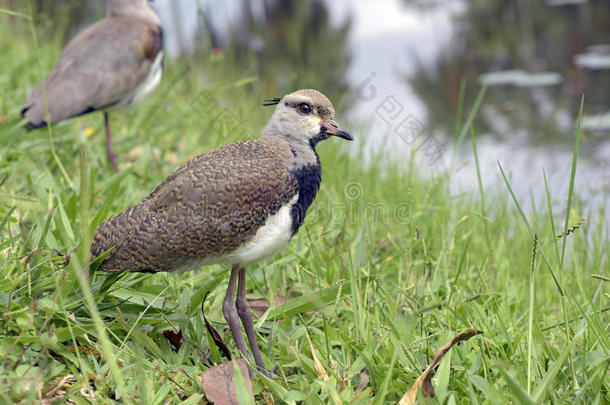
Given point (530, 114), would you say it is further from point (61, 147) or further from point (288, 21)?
point (288, 21)

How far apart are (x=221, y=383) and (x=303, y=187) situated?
2.76ft

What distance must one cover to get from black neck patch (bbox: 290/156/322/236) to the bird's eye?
9.3 inches

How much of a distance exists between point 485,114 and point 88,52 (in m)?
5.77

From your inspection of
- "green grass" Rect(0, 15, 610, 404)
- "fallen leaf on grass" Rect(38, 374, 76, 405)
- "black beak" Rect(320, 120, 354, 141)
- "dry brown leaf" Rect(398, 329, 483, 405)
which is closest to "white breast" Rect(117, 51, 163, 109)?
"green grass" Rect(0, 15, 610, 404)

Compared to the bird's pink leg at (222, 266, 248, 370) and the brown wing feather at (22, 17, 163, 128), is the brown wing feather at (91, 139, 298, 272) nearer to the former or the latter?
the bird's pink leg at (222, 266, 248, 370)

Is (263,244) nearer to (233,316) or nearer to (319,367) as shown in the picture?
(233,316)

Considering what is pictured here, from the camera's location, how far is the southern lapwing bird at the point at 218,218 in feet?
8.04

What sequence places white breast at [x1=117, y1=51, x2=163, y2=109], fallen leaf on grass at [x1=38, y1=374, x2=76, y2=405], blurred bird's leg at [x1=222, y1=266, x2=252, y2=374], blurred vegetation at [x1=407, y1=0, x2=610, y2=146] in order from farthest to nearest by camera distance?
blurred vegetation at [x1=407, y1=0, x2=610, y2=146] < white breast at [x1=117, y1=51, x2=163, y2=109] < blurred bird's leg at [x1=222, y1=266, x2=252, y2=374] < fallen leaf on grass at [x1=38, y1=374, x2=76, y2=405]

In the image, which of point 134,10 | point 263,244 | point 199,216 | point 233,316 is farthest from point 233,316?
point 134,10

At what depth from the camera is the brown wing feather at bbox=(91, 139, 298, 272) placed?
2.45 metres

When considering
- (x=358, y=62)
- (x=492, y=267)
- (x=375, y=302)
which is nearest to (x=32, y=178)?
(x=375, y=302)

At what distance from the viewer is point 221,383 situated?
2.31 metres

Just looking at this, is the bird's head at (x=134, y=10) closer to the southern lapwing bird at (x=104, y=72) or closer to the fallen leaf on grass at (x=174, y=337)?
the southern lapwing bird at (x=104, y=72)

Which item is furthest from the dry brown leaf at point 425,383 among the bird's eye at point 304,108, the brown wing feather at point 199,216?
the bird's eye at point 304,108
